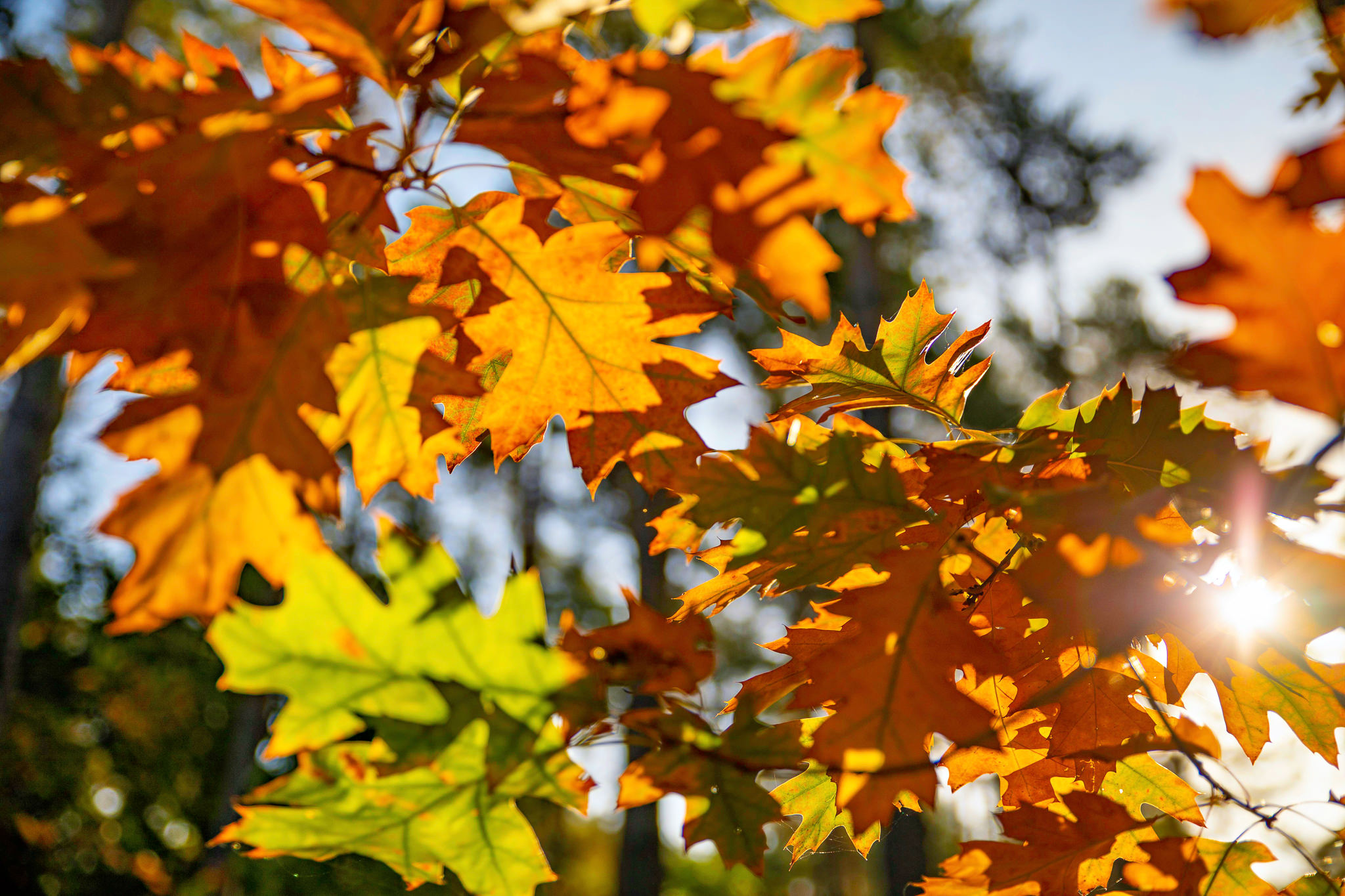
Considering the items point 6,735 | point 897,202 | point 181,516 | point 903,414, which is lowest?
point 6,735

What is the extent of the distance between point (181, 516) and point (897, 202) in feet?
1.79

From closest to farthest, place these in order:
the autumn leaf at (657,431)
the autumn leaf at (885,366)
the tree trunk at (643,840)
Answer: the autumn leaf at (657,431) → the autumn leaf at (885,366) → the tree trunk at (643,840)

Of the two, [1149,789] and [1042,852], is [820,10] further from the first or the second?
[1149,789]

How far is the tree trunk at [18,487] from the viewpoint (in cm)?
495

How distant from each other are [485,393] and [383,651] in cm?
25

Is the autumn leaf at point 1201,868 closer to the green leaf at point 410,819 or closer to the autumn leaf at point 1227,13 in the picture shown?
the green leaf at point 410,819

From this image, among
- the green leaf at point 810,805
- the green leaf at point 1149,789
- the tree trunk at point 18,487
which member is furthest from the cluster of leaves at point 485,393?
the tree trunk at point 18,487

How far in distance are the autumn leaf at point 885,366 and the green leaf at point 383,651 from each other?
1.75ft

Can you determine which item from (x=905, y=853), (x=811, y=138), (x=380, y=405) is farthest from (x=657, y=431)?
(x=905, y=853)

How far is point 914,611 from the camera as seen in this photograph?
693 mm

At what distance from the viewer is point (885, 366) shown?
0.99 meters

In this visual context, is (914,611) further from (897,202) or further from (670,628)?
(897,202)

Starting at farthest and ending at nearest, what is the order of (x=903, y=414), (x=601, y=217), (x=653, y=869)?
(x=903, y=414), (x=653, y=869), (x=601, y=217)

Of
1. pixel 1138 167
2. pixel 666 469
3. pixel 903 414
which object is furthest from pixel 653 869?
pixel 1138 167
